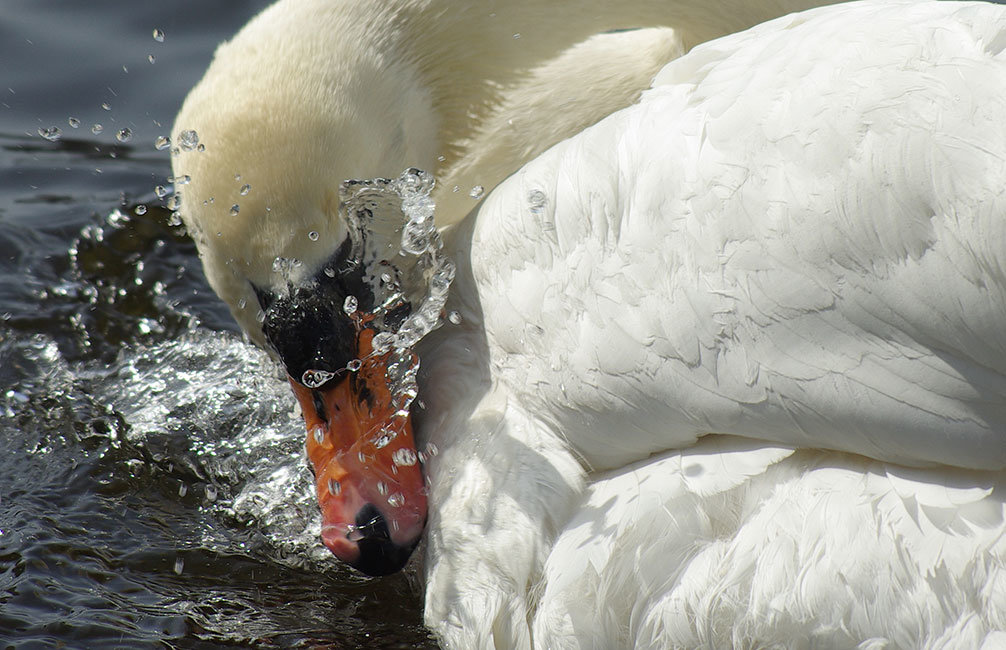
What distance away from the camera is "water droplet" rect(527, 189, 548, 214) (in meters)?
2.92

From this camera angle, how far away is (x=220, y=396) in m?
4.54

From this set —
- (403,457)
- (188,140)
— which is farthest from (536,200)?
(188,140)

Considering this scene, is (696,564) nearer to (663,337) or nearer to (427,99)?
(663,337)

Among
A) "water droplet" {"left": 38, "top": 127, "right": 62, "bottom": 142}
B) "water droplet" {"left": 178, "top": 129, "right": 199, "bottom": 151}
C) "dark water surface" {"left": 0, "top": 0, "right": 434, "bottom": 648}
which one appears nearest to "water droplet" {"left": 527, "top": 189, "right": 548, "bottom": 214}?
"water droplet" {"left": 178, "top": 129, "right": 199, "bottom": 151}

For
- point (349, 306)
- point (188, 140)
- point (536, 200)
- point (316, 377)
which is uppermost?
point (188, 140)

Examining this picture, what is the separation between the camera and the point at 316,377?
3316mm

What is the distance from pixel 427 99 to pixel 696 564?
160cm

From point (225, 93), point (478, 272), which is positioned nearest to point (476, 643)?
point (478, 272)

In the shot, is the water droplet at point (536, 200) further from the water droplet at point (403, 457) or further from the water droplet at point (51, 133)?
the water droplet at point (51, 133)

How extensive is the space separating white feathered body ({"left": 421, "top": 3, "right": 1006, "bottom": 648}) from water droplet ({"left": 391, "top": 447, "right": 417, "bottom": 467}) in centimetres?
29

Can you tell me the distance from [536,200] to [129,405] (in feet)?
6.98

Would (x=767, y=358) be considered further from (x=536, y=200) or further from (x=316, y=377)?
(x=316, y=377)

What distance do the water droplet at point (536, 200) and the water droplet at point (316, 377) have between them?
2.38 ft

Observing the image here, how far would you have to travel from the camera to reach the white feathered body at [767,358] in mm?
2424
